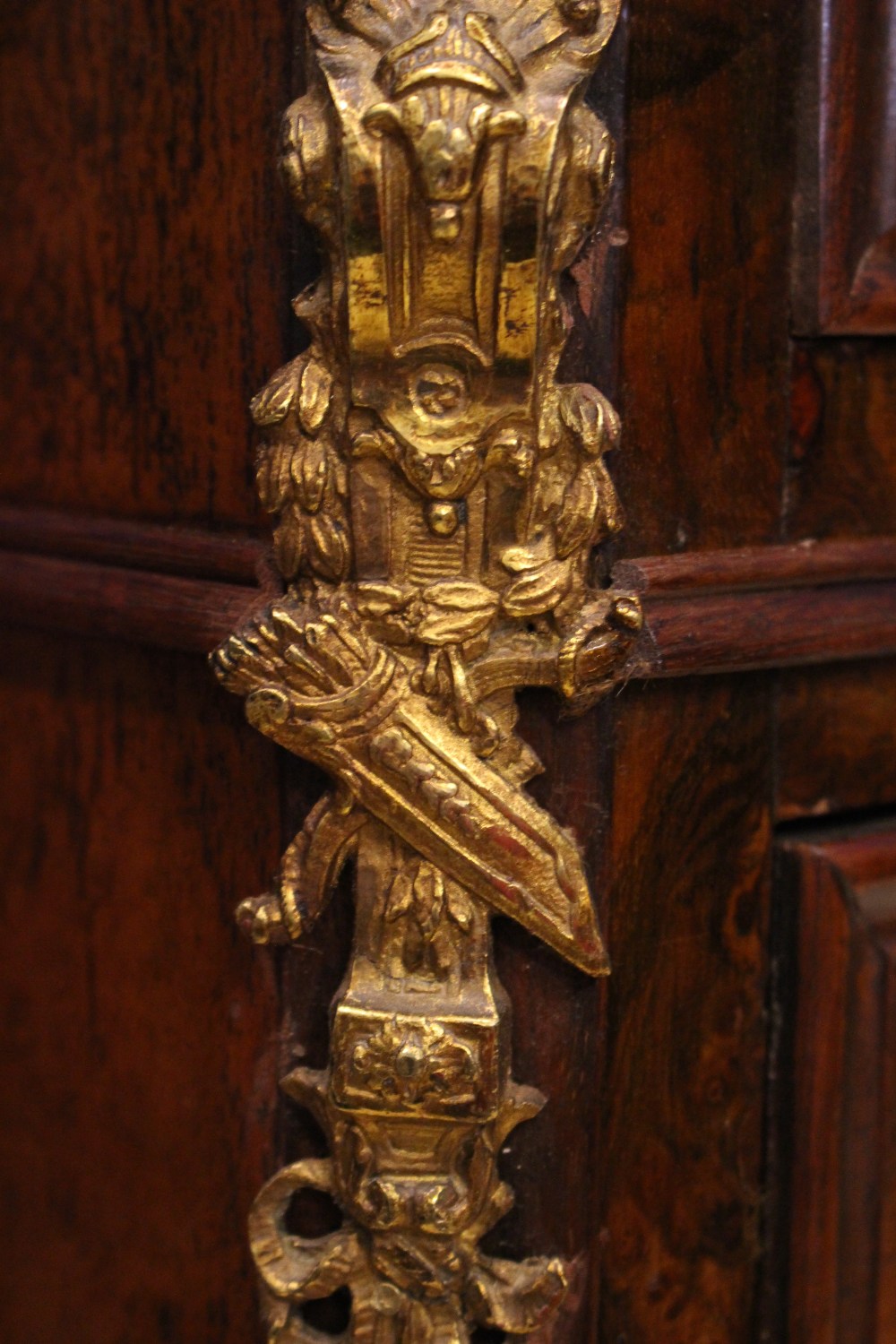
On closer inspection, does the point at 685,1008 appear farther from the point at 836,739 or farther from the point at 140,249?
the point at 140,249

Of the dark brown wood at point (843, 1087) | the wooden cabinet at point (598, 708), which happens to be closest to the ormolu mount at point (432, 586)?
the wooden cabinet at point (598, 708)

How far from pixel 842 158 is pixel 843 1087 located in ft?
1.22

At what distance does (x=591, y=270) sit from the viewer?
479 millimetres

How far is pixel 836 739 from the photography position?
0.59 meters

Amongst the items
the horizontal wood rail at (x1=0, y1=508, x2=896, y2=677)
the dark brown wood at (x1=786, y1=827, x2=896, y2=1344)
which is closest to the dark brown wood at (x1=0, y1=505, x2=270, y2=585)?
the horizontal wood rail at (x1=0, y1=508, x2=896, y2=677)

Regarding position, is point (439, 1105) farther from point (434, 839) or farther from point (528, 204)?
point (528, 204)

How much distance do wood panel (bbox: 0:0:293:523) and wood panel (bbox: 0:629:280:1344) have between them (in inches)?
3.3

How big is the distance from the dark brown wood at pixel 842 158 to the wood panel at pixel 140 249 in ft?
0.63

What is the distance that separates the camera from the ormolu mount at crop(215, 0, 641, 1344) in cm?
44

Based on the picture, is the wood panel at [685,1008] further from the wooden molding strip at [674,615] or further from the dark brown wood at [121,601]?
the dark brown wood at [121,601]

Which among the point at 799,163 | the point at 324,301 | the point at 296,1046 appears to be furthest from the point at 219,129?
the point at 296,1046

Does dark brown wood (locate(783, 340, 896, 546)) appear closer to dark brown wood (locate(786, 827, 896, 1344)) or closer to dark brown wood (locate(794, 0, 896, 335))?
dark brown wood (locate(794, 0, 896, 335))

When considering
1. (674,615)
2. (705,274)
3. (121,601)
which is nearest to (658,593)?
(674,615)

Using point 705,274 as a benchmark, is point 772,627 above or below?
below
